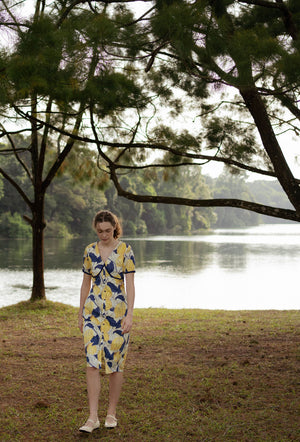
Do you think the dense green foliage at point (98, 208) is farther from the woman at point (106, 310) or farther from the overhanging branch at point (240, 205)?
the woman at point (106, 310)

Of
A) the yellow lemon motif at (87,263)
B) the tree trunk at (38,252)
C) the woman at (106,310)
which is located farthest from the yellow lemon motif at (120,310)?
the tree trunk at (38,252)

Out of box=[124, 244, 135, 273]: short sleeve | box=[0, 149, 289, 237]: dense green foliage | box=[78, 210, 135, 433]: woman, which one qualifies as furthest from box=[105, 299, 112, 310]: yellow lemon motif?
box=[0, 149, 289, 237]: dense green foliage

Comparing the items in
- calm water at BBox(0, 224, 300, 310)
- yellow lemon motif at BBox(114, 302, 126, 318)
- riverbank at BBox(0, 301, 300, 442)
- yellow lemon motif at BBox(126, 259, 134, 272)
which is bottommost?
calm water at BBox(0, 224, 300, 310)

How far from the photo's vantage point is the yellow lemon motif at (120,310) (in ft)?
10.1

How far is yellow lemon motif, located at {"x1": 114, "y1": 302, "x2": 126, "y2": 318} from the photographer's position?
3088 mm

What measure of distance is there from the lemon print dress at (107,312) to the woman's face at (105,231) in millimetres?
83

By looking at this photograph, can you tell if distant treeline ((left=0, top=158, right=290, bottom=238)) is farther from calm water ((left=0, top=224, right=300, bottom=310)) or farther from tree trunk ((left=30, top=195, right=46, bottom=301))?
tree trunk ((left=30, top=195, right=46, bottom=301))

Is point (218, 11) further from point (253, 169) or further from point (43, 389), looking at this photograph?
point (43, 389)

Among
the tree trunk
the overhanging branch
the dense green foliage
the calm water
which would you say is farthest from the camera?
the dense green foliage

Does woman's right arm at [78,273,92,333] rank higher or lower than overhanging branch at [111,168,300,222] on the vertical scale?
lower

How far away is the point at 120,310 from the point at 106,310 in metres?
0.08

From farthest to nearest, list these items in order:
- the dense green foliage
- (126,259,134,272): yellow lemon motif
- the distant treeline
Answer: the distant treeline, the dense green foliage, (126,259,134,272): yellow lemon motif

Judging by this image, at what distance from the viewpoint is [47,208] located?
49.2 metres

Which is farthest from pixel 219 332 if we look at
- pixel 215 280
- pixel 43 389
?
pixel 215 280
